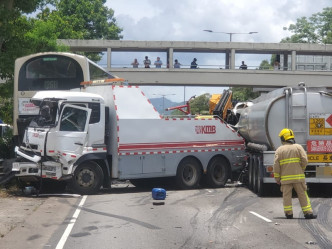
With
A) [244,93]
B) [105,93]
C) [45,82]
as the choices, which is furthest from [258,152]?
[244,93]

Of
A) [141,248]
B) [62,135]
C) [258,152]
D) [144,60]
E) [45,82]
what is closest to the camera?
[141,248]

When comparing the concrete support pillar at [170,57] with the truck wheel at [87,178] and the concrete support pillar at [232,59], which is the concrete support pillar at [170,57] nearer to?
the concrete support pillar at [232,59]

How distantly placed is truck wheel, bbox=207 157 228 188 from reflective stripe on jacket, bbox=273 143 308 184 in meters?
6.79

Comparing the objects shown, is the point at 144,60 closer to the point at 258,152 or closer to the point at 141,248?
the point at 258,152

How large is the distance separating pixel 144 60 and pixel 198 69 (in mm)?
4632

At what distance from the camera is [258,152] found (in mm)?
16281

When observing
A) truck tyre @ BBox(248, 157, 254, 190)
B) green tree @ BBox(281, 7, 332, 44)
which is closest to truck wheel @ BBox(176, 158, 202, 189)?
truck tyre @ BBox(248, 157, 254, 190)

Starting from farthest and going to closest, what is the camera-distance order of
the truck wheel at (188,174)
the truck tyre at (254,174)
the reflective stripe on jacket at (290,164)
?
the truck wheel at (188,174)
the truck tyre at (254,174)
the reflective stripe on jacket at (290,164)

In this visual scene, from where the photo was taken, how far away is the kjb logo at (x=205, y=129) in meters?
17.9

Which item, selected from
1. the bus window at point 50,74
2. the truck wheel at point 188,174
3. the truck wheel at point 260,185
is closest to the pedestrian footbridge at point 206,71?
the bus window at point 50,74

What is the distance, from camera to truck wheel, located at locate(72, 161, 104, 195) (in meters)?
15.6

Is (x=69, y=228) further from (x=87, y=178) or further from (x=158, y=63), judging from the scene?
(x=158, y=63)

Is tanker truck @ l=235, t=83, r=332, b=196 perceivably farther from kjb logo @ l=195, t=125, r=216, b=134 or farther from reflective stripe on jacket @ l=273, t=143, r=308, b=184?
reflective stripe on jacket @ l=273, t=143, r=308, b=184

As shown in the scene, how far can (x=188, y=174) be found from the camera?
1791 cm
